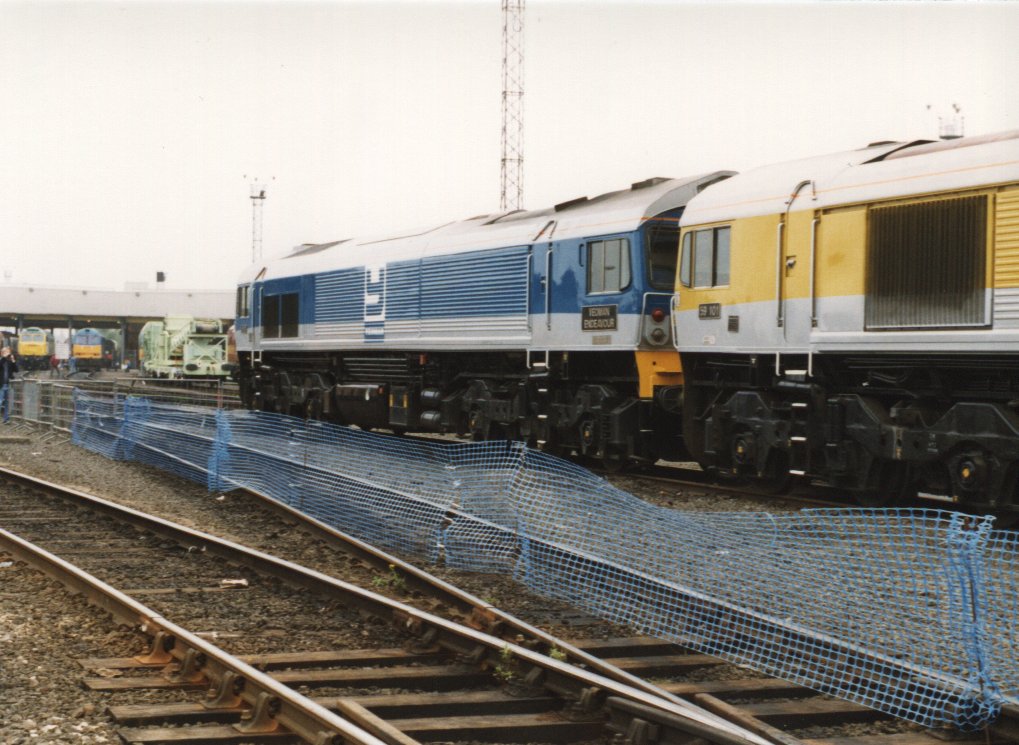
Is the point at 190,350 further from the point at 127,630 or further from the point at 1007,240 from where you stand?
the point at 127,630

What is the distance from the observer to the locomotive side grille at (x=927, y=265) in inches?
452

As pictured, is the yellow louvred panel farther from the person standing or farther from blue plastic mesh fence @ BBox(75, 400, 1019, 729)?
the person standing

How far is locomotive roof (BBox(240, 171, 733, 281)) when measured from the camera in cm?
1631

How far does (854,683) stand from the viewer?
6.55m

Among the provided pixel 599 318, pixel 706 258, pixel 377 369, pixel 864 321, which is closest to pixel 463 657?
pixel 864 321

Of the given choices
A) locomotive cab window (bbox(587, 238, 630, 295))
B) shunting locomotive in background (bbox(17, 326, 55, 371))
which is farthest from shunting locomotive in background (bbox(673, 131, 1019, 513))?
shunting locomotive in background (bbox(17, 326, 55, 371))

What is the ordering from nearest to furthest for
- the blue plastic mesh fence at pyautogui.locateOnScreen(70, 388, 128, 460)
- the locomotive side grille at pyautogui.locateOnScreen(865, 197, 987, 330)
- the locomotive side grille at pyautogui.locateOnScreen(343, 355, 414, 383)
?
the locomotive side grille at pyautogui.locateOnScreen(865, 197, 987, 330) < the locomotive side grille at pyautogui.locateOnScreen(343, 355, 414, 383) < the blue plastic mesh fence at pyautogui.locateOnScreen(70, 388, 128, 460)

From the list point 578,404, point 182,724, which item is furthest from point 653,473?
point 182,724

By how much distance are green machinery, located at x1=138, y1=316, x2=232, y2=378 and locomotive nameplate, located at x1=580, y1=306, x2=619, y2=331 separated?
40.3 metres

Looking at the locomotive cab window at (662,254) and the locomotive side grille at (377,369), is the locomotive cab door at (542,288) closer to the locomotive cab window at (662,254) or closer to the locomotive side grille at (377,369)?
the locomotive cab window at (662,254)

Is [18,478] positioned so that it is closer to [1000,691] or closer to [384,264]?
[384,264]

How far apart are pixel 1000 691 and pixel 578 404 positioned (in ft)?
36.0

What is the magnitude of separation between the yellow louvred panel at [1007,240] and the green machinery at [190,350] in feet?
153

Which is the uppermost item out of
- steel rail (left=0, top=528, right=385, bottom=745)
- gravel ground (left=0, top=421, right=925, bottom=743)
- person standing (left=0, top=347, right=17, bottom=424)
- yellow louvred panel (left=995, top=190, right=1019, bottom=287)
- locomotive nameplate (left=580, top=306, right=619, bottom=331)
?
yellow louvred panel (left=995, top=190, right=1019, bottom=287)
